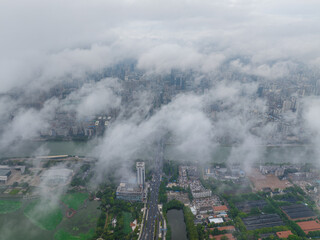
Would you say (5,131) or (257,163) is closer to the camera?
(257,163)

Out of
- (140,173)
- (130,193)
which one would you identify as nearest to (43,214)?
(130,193)

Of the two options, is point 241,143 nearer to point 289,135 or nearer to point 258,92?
point 289,135

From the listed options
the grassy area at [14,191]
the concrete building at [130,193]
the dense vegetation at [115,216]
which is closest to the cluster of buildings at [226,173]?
→ the concrete building at [130,193]

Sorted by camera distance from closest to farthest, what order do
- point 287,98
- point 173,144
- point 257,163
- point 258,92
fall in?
point 257,163 → point 173,144 → point 287,98 → point 258,92

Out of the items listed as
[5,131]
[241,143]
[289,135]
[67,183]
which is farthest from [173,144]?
[5,131]

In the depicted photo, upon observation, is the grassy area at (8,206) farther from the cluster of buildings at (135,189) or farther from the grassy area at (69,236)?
A: the cluster of buildings at (135,189)

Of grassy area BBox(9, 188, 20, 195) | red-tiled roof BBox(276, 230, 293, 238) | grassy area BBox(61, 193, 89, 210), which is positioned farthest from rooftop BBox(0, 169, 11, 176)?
red-tiled roof BBox(276, 230, 293, 238)

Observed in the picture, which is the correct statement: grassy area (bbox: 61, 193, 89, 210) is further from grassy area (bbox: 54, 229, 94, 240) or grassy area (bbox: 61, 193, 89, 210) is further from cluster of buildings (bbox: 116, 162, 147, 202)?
cluster of buildings (bbox: 116, 162, 147, 202)
